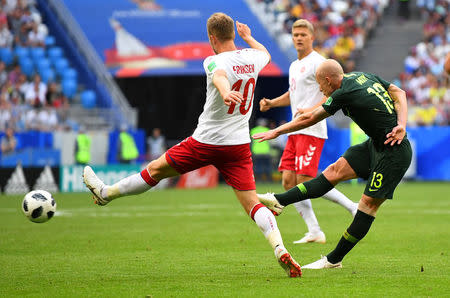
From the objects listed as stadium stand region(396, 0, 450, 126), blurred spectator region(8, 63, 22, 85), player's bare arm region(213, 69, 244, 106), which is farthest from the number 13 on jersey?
stadium stand region(396, 0, 450, 126)

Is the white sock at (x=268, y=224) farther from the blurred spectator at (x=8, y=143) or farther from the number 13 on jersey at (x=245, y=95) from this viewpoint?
the blurred spectator at (x=8, y=143)

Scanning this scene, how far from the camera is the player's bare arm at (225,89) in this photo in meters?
7.15

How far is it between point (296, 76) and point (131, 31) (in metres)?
22.0

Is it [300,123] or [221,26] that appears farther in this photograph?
[300,123]

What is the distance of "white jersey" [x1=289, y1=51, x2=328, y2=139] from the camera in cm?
1094

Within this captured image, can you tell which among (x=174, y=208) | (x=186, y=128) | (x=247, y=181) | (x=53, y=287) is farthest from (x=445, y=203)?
(x=186, y=128)

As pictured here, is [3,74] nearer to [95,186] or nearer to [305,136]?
[305,136]

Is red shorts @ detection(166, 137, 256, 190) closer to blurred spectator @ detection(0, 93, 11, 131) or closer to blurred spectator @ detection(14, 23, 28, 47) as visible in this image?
blurred spectator @ detection(0, 93, 11, 131)

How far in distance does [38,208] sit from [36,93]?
19097 mm

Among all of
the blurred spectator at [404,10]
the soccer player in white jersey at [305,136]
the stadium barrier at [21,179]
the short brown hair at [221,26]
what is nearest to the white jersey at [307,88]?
the soccer player in white jersey at [305,136]

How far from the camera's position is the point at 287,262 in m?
7.60

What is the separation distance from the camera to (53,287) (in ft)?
24.1

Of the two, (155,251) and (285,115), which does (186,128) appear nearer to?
(285,115)

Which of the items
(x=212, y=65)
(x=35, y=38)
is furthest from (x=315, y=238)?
(x=35, y=38)
